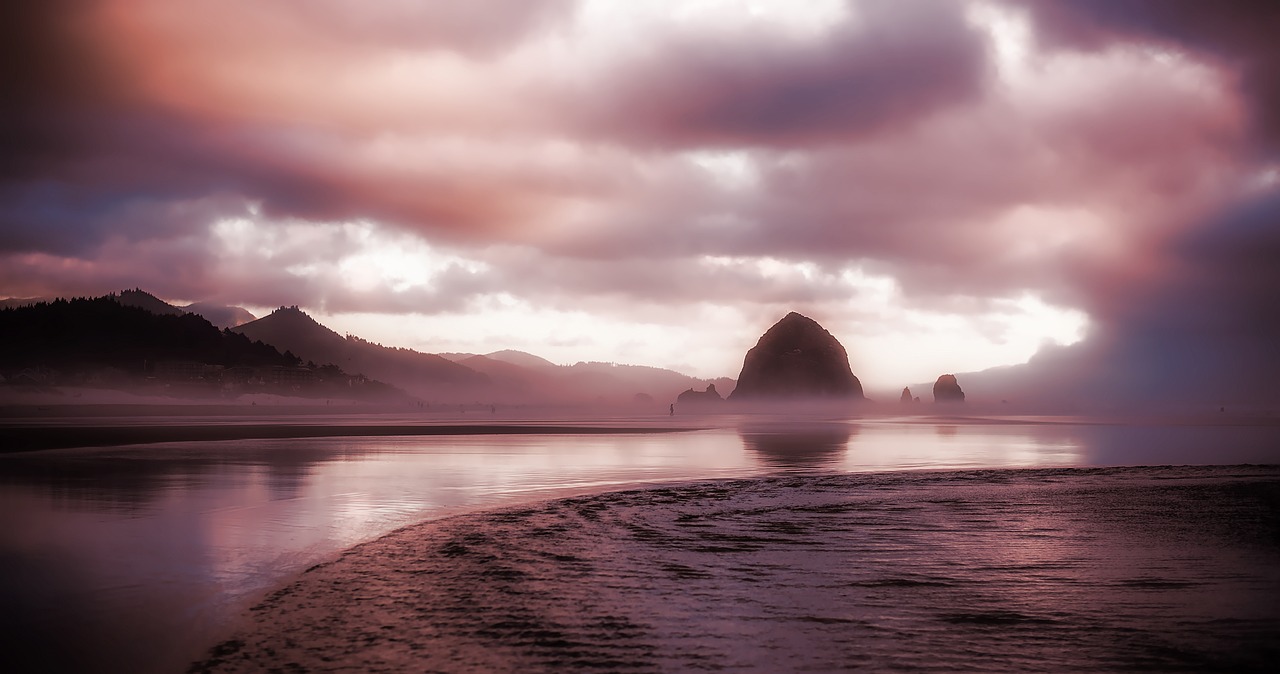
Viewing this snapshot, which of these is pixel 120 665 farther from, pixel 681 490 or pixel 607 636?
pixel 681 490

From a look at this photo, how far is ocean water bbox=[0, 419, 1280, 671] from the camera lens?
32.6ft

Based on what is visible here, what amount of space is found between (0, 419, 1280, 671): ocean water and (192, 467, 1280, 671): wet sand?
20.1 inches

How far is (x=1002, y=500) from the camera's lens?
70.5 feet

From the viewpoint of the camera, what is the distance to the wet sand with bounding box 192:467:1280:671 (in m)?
8.41

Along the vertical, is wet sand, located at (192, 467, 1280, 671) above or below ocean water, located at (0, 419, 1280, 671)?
above

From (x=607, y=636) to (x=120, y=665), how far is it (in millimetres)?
5125

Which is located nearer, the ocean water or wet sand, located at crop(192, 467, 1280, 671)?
wet sand, located at crop(192, 467, 1280, 671)

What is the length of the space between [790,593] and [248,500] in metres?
15.9

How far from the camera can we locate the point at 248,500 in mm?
21031

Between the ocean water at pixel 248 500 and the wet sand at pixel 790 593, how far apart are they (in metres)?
0.51

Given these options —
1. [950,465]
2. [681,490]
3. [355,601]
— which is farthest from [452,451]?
[355,601]

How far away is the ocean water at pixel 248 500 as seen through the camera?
32.6ft

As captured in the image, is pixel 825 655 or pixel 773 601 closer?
pixel 825 655

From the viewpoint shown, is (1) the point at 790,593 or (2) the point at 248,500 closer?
(1) the point at 790,593
